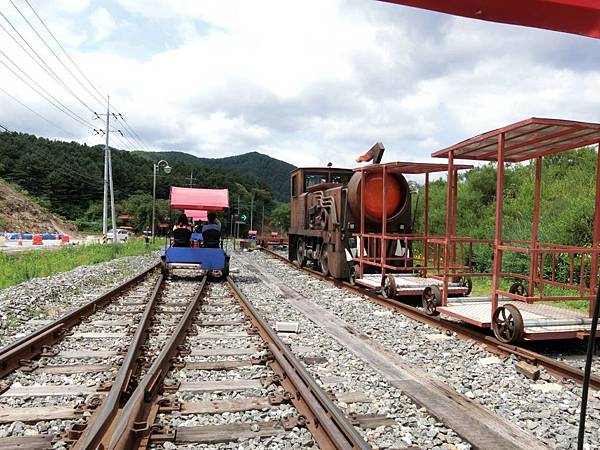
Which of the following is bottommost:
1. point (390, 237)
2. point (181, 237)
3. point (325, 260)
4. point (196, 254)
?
point (325, 260)

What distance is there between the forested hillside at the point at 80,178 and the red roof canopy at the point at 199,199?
62.9m

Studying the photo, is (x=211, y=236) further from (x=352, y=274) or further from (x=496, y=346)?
(x=496, y=346)

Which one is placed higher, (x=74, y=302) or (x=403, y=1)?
(x=403, y=1)

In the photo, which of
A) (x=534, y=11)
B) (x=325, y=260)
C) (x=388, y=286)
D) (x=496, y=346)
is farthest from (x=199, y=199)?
(x=534, y=11)

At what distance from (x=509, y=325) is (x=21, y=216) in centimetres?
6010

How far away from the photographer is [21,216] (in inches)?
2185

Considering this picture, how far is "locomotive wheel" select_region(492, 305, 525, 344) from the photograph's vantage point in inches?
229

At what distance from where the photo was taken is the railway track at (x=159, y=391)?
11.1 feet

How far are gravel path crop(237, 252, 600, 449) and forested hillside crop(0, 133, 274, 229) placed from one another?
71.6m

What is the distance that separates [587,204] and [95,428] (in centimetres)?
1267

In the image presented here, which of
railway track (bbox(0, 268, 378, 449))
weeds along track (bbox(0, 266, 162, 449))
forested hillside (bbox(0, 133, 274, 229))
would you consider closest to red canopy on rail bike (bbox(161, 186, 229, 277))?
weeds along track (bbox(0, 266, 162, 449))

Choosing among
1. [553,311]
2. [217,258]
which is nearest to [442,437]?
[553,311]

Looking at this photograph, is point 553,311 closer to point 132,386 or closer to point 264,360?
point 264,360

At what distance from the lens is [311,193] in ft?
50.7
